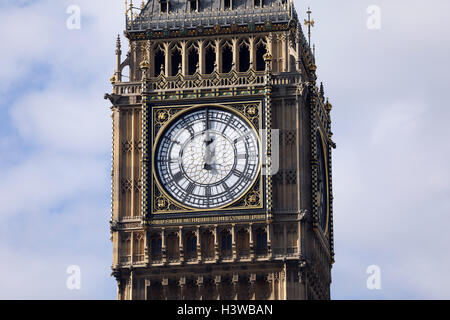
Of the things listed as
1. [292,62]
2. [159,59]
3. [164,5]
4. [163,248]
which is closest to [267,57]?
[292,62]

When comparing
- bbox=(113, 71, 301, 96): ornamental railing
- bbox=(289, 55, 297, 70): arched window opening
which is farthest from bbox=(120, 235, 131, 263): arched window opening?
bbox=(289, 55, 297, 70): arched window opening

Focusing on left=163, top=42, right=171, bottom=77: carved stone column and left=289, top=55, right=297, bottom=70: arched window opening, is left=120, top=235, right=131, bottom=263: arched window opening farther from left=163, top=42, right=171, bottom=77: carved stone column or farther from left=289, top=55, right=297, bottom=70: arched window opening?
left=289, top=55, right=297, bottom=70: arched window opening

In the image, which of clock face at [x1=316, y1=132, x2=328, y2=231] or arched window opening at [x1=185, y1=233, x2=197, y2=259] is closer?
arched window opening at [x1=185, y1=233, x2=197, y2=259]

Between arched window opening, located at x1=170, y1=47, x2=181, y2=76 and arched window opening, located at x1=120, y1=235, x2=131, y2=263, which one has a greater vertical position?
arched window opening, located at x1=170, y1=47, x2=181, y2=76

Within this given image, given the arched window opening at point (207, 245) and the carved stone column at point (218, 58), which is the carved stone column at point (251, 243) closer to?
the arched window opening at point (207, 245)

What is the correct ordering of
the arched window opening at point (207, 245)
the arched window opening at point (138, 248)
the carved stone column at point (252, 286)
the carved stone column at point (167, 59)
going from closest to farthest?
the carved stone column at point (252, 286) → the arched window opening at point (207, 245) → the arched window opening at point (138, 248) → the carved stone column at point (167, 59)

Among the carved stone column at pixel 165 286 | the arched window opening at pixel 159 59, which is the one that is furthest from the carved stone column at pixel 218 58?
the carved stone column at pixel 165 286

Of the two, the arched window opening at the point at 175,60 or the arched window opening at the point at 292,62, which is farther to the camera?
the arched window opening at the point at 175,60
